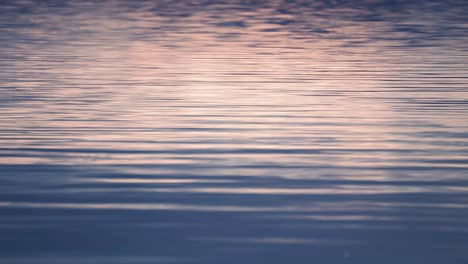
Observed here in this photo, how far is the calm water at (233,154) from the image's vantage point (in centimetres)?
436

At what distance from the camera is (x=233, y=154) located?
6.23 meters

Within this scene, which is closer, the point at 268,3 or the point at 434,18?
the point at 434,18

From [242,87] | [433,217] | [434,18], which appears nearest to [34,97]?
[242,87]

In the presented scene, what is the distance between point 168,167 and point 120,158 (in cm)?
44

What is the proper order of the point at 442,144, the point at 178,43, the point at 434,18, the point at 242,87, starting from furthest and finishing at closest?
1. the point at 434,18
2. the point at 178,43
3. the point at 242,87
4. the point at 442,144

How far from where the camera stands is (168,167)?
588 cm

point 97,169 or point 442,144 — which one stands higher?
point 97,169

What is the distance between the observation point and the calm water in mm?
4363

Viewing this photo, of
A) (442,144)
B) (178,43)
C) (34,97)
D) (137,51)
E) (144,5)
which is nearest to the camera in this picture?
(442,144)

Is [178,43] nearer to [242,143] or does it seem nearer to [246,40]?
[246,40]

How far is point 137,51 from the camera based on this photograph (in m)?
13.2

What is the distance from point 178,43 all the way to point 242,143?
8.26 m

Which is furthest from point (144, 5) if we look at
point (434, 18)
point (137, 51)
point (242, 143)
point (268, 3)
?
point (242, 143)

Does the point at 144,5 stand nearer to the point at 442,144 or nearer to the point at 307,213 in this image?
the point at 442,144
